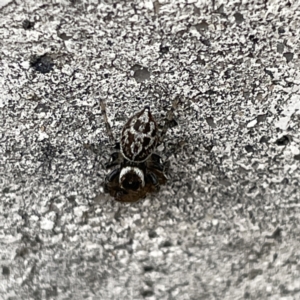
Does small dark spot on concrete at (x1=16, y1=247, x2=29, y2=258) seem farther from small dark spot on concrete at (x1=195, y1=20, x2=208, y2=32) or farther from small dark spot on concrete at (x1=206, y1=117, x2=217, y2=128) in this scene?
small dark spot on concrete at (x1=195, y1=20, x2=208, y2=32)

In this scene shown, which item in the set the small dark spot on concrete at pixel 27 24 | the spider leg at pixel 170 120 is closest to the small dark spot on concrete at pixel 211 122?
the spider leg at pixel 170 120

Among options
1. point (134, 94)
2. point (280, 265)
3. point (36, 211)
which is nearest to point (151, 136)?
point (134, 94)

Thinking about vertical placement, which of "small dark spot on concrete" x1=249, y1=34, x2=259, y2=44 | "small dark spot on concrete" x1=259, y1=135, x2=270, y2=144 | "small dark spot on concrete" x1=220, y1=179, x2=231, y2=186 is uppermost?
"small dark spot on concrete" x1=249, y1=34, x2=259, y2=44

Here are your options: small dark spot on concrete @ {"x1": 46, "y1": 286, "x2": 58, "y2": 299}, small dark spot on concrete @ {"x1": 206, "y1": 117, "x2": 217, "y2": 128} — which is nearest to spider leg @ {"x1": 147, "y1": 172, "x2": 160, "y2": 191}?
small dark spot on concrete @ {"x1": 206, "y1": 117, "x2": 217, "y2": 128}

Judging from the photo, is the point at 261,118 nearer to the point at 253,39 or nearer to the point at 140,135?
the point at 253,39

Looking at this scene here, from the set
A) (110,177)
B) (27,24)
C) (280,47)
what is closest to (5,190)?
(110,177)

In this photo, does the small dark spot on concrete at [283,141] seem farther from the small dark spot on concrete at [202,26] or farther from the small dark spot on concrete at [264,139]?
the small dark spot on concrete at [202,26]

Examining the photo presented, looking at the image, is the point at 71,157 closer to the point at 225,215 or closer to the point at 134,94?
the point at 134,94
